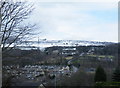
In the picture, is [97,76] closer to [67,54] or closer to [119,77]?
[119,77]

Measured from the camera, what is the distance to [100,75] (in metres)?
10.6

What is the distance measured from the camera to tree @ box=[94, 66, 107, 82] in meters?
10.2

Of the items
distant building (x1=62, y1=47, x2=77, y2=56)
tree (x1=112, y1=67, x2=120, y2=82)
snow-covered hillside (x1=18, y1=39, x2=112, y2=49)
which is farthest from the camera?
tree (x1=112, y1=67, x2=120, y2=82)

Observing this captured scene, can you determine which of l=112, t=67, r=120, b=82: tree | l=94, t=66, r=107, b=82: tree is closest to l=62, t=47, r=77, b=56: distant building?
l=94, t=66, r=107, b=82: tree

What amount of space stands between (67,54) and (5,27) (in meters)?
3.12

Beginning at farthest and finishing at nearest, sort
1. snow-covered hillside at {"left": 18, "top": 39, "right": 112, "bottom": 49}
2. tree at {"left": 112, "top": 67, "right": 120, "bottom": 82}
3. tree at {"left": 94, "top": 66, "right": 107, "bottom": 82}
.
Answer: tree at {"left": 112, "top": 67, "right": 120, "bottom": 82} < tree at {"left": 94, "top": 66, "right": 107, "bottom": 82} < snow-covered hillside at {"left": 18, "top": 39, "right": 112, "bottom": 49}

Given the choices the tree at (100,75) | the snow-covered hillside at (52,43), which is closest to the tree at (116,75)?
the tree at (100,75)

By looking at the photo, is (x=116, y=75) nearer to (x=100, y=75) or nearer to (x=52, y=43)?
(x=100, y=75)

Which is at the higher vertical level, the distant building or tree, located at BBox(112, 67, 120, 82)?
the distant building

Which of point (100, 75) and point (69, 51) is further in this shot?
point (100, 75)

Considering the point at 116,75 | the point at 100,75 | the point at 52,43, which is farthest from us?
the point at 116,75

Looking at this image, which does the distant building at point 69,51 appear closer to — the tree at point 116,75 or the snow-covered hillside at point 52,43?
the snow-covered hillside at point 52,43

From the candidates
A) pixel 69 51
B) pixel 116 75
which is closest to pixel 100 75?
pixel 116 75

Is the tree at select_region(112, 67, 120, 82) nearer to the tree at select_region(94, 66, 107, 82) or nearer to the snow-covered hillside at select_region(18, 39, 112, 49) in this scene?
the tree at select_region(94, 66, 107, 82)
